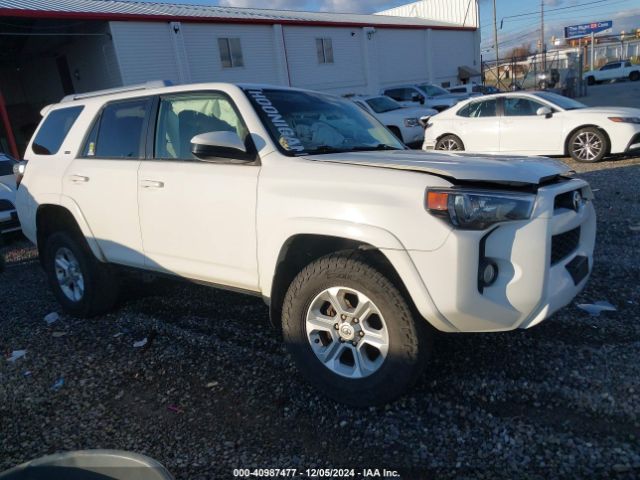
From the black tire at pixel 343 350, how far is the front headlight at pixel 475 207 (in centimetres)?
48

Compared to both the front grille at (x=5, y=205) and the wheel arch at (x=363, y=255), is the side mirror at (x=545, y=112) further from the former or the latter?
the front grille at (x=5, y=205)

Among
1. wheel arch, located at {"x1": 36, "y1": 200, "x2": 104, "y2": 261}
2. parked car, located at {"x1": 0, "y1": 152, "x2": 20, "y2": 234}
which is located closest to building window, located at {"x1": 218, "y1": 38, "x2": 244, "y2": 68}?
parked car, located at {"x1": 0, "y1": 152, "x2": 20, "y2": 234}

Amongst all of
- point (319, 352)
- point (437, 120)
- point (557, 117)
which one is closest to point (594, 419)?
point (319, 352)

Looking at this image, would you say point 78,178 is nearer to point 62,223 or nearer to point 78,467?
point 62,223

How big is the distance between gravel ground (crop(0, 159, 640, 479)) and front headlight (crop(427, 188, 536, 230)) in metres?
1.09

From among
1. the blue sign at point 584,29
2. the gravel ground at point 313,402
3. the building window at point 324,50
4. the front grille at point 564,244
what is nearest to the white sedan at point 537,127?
the gravel ground at point 313,402

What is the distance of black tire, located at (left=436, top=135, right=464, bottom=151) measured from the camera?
11.5m

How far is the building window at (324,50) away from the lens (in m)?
27.3

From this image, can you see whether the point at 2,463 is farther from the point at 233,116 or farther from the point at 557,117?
the point at 557,117

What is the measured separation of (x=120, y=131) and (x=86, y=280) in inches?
53.7

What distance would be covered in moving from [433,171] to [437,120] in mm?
9655

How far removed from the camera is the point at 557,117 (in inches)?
402

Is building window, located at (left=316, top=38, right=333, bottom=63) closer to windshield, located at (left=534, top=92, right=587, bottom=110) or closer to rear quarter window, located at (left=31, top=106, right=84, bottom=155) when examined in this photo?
windshield, located at (left=534, top=92, right=587, bottom=110)

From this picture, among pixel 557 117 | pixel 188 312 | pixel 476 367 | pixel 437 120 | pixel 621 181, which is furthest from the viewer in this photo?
pixel 437 120
